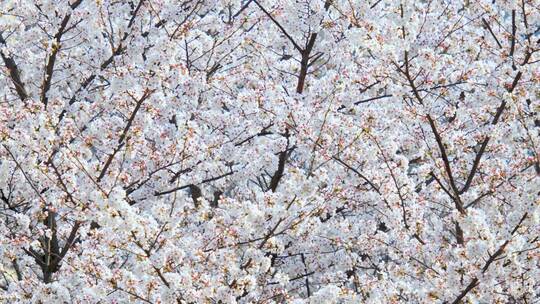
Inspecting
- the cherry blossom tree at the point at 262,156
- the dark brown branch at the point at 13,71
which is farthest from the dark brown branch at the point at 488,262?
the dark brown branch at the point at 13,71

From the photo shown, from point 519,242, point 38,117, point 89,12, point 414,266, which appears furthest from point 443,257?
point 89,12

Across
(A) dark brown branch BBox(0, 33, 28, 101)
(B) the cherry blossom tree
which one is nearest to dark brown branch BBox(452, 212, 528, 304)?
(B) the cherry blossom tree

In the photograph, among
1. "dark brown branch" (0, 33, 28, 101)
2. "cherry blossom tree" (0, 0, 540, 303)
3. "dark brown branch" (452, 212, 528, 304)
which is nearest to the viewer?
"dark brown branch" (452, 212, 528, 304)

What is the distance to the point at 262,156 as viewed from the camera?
8133mm

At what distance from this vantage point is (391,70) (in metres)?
7.63

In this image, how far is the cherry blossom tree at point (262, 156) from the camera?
19.4 ft

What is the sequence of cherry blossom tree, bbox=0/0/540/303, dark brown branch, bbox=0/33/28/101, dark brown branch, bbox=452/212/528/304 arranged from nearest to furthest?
dark brown branch, bbox=452/212/528/304 < cherry blossom tree, bbox=0/0/540/303 < dark brown branch, bbox=0/33/28/101

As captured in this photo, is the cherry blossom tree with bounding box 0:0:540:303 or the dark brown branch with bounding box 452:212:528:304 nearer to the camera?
the dark brown branch with bounding box 452:212:528:304

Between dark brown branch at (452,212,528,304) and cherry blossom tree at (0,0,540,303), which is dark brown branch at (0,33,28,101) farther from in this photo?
dark brown branch at (452,212,528,304)

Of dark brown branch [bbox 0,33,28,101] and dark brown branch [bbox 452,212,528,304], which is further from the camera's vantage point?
dark brown branch [bbox 0,33,28,101]

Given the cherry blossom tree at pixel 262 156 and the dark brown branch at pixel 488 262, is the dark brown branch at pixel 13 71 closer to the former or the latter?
the cherry blossom tree at pixel 262 156

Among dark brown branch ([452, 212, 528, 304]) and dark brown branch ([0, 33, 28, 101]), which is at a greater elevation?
dark brown branch ([0, 33, 28, 101])

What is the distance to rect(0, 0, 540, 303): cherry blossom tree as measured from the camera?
19.4 feet

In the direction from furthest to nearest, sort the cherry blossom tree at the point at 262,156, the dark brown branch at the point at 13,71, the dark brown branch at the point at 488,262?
the dark brown branch at the point at 13,71, the cherry blossom tree at the point at 262,156, the dark brown branch at the point at 488,262
